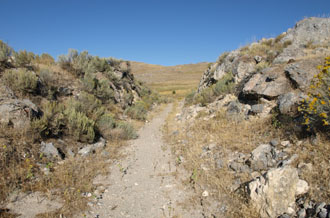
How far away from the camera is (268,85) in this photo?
7.18 metres

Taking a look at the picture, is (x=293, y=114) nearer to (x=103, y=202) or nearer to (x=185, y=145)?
(x=185, y=145)

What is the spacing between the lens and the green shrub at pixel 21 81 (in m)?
7.07

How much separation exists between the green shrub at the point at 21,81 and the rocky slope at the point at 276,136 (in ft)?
20.8

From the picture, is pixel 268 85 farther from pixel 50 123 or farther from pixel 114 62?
pixel 114 62

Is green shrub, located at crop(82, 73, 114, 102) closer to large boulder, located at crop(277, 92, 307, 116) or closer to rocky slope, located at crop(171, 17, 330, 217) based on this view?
rocky slope, located at crop(171, 17, 330, 217)

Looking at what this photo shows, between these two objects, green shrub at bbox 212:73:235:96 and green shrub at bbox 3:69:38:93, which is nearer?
green shrub at bbox 3:69:38:93

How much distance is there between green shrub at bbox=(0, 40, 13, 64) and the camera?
839 centimetres

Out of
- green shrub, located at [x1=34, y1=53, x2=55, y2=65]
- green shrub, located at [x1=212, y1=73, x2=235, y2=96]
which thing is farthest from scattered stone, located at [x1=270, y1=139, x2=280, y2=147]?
green shrub, located at [x1=34, y1=53, x2=55, y2=65]

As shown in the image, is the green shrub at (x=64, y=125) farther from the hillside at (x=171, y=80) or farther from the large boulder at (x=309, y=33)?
the hillside at (x=171, y=80)

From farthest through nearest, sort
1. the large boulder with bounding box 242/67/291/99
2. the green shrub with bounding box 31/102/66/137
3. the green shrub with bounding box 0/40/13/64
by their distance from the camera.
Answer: the green shrub with bounding box 0/40/13/64 → the large boulder with bounding box 242/67/291/99 → the green shrub with bounding box 31/102/66/137

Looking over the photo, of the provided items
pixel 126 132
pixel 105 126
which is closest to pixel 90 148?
pixel 105 126

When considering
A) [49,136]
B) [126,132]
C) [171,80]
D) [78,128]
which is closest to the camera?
[49,136]

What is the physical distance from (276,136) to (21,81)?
9.10 meters

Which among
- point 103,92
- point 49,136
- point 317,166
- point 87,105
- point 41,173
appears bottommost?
point 41,173
